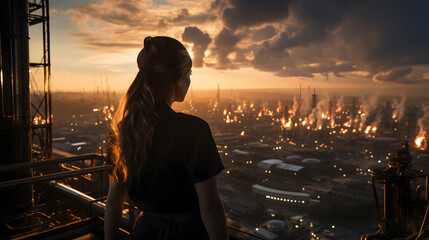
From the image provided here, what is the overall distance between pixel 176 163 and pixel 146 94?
257mm

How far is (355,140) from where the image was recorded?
51000 millimetres

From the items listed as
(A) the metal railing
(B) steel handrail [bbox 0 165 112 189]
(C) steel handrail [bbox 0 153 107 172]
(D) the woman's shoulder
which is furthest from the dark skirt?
(C) steel handrail [bbox 0 153 107 172]

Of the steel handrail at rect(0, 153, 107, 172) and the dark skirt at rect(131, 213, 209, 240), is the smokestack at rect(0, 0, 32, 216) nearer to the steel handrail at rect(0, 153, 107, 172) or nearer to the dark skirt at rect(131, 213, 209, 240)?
the steel handrail at rect(0, 153, 107, 172)

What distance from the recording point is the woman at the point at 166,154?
820mm

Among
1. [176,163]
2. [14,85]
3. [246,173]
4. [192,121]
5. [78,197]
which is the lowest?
[246,173]

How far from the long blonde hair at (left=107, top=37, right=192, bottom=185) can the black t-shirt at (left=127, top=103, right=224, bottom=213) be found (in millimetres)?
31

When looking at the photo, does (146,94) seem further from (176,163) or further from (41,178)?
(41,178)

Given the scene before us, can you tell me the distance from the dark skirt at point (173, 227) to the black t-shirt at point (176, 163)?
1.6 inches

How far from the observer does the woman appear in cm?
82

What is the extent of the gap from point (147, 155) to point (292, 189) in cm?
2771

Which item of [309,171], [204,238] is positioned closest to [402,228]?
[204,238]

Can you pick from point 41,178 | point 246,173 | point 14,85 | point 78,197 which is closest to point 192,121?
point 41,178

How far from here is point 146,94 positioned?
906mm

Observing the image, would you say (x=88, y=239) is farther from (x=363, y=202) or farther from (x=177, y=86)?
(x=363, y=202)
